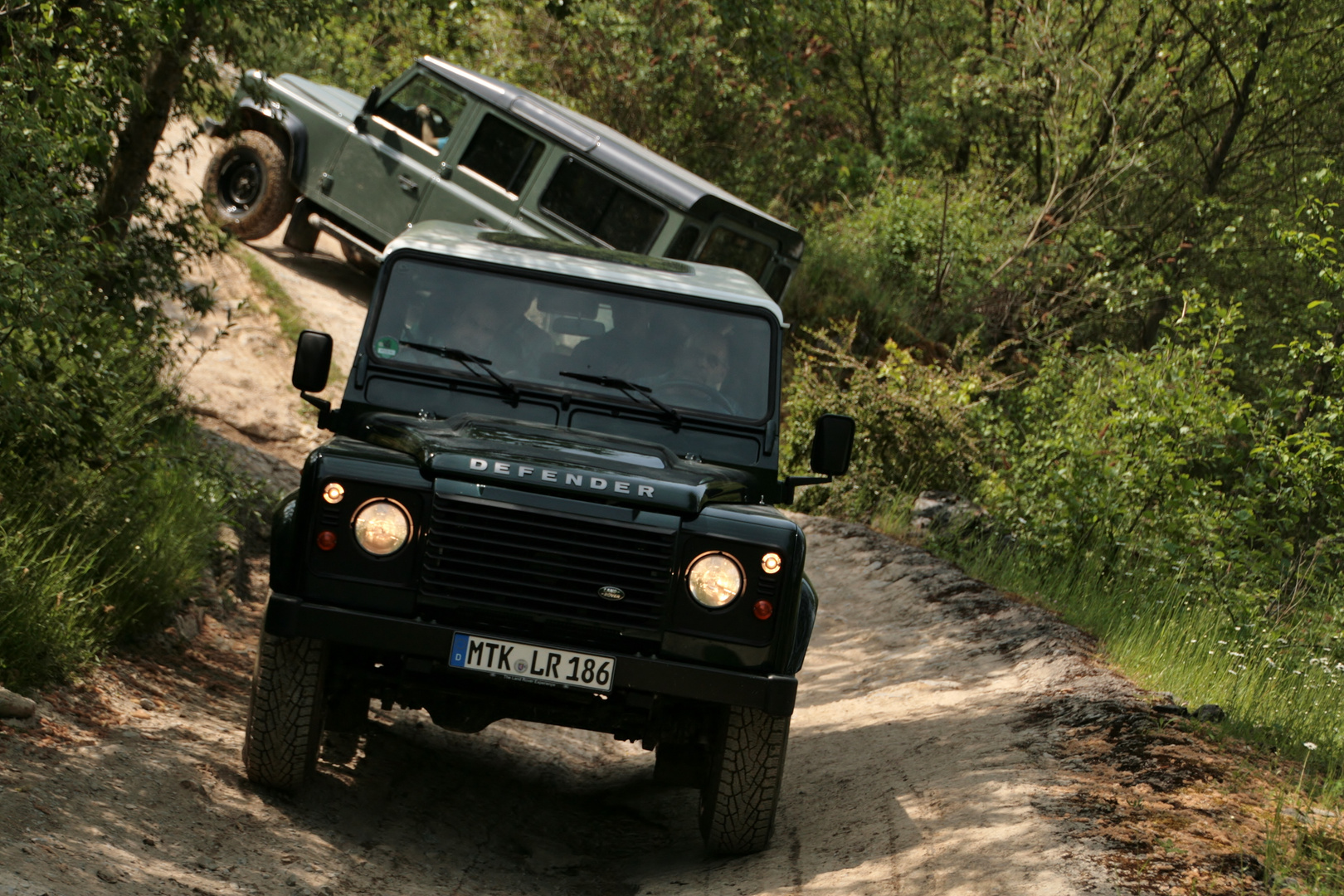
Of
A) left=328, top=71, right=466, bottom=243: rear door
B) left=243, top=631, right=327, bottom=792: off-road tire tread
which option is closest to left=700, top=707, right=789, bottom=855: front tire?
left=243, top=631, right=327, bottom=792: off-road tire tread

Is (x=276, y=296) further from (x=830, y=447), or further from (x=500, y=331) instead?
(x=830, y=447)

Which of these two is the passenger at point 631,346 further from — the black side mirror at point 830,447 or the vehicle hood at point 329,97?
the vehicle hood at point 329,97

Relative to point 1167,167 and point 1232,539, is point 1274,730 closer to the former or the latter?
point 1232,539

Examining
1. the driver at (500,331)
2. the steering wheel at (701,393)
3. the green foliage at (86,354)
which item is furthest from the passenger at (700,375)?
the green foliage at (86,354)

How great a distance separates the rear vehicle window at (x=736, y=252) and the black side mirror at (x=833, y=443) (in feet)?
19.9

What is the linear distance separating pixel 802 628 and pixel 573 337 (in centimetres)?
154

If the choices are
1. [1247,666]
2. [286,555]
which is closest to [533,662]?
[286,555]

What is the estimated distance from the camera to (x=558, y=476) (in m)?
3.83

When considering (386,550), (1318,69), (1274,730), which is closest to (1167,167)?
(1318,69)

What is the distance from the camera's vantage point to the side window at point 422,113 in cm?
1143

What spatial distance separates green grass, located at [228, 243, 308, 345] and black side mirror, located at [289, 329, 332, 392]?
624cm

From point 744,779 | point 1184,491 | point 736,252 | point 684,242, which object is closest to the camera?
point 744,779

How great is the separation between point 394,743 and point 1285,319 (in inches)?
504

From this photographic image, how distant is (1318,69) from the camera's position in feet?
49.6
